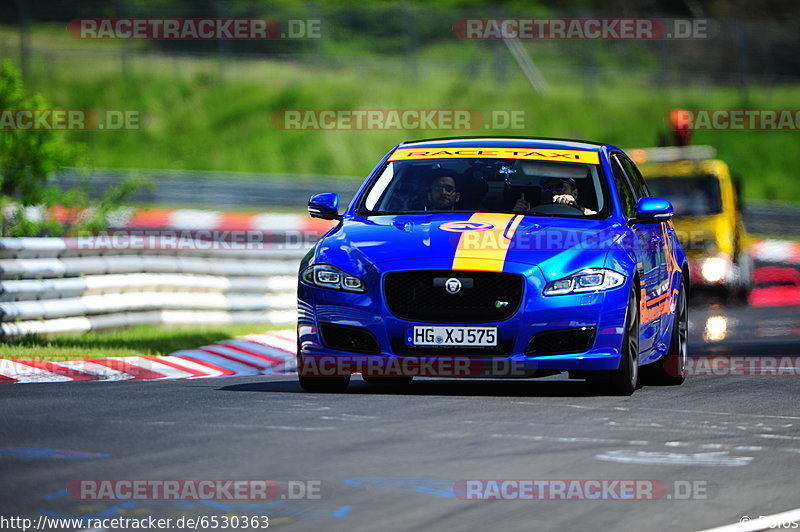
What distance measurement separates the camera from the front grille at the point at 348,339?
10.2 meters

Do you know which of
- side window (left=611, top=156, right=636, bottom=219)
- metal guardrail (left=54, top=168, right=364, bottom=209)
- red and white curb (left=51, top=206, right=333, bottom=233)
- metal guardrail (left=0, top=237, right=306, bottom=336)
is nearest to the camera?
side window (left=611, top=156, right=636, bottom=219)

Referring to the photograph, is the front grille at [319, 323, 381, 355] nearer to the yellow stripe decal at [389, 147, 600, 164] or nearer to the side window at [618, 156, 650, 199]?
the yellow stripe decal at [389, 147, 600, 164]

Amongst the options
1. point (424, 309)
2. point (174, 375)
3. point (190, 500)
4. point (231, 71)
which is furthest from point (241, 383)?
point (231, 71)

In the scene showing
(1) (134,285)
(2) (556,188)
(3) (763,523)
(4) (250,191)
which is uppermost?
(4) (250,191)

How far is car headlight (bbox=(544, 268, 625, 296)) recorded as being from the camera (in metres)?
10.0

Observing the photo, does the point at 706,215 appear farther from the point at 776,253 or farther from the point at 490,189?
the point at 490,189

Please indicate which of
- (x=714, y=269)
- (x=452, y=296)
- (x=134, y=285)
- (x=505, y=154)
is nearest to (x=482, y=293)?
(x=452, y=296)

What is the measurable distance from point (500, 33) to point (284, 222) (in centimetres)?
1160

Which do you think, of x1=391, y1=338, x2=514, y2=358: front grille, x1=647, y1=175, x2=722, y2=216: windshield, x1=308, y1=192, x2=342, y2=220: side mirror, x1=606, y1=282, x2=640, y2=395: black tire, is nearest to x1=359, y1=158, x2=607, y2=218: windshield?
x1=308, y1=192, x2=342, y2=220: side mirror

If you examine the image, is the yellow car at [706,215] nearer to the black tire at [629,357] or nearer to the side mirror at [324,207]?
the side mirror at [324,207]

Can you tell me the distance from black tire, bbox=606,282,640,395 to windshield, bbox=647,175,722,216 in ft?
45.1

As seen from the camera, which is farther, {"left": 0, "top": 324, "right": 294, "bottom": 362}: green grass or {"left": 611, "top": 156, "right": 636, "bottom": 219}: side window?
{"left": 0, "top": 324, "right": 294, "bottom": 362}: green grass

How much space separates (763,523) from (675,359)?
5683 mm

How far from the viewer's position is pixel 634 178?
41.7ft
